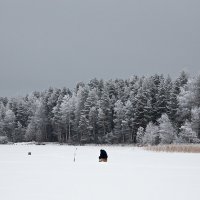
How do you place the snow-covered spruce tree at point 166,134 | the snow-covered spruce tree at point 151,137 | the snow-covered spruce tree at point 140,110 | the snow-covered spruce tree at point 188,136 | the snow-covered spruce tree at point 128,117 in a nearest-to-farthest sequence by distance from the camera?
the snow-covered spruce tree at point 188,136, the snow-covered spruce tree at point 166,134, the snow-covered spruce tree at point 151,137, the snow-covered spruce tree at point 140,110, the snow-covered spruce tree at point 128,117

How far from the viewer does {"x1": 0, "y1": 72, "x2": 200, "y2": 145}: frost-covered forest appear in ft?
263

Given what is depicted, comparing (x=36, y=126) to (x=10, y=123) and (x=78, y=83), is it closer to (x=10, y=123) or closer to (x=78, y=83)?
(x=10, y=123)

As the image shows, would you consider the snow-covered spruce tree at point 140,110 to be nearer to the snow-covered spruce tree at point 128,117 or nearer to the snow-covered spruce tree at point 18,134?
the snow-covered spruce tree at point 128,117

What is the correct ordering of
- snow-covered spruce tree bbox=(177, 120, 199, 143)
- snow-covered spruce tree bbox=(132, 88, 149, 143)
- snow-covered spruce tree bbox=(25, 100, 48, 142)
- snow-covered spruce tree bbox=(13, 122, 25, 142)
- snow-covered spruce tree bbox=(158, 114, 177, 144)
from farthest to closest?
1. snow-covered spruce tree bbox=(13, 122, 25, 142)
2. snow-covered spruce tree bbox=(25, 100, 48, 142)
3. snow-covered spruce tree bbox=(132, 88, 149, 143)
4. snow-covered spruce tree bbox=(158, 114, 177, 144)
5. snow-covered spruce tree bbox=(177, 120, 199, 143)

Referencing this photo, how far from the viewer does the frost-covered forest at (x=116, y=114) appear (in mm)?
80250

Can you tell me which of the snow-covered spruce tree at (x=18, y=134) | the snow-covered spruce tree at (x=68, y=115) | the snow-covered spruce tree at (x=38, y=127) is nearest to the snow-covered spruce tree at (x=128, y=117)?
the snow-covered spruce tree at (x=68, y=115)

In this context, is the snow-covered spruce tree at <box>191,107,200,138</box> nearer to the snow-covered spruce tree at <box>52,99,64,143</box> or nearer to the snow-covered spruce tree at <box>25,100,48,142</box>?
the snow-covered spruce tree at <box>52,99,64,143</box>

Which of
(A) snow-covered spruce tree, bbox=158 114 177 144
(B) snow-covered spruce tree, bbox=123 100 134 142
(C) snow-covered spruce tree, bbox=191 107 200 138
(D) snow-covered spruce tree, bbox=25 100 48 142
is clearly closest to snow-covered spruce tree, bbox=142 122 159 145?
(A) snow-covered spruce tree, bbox=158 114 177 144

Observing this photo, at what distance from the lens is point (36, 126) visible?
117 m

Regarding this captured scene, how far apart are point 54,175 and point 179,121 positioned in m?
66.3

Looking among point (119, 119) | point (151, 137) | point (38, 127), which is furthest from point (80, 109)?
point (151, 137)

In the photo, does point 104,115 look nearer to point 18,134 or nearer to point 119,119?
point 119,119

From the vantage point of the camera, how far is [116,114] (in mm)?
101438

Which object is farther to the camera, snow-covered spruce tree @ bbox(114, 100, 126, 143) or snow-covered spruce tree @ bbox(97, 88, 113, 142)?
snow-covered spruce tree @ bbox(97, 88, 113, 142)
